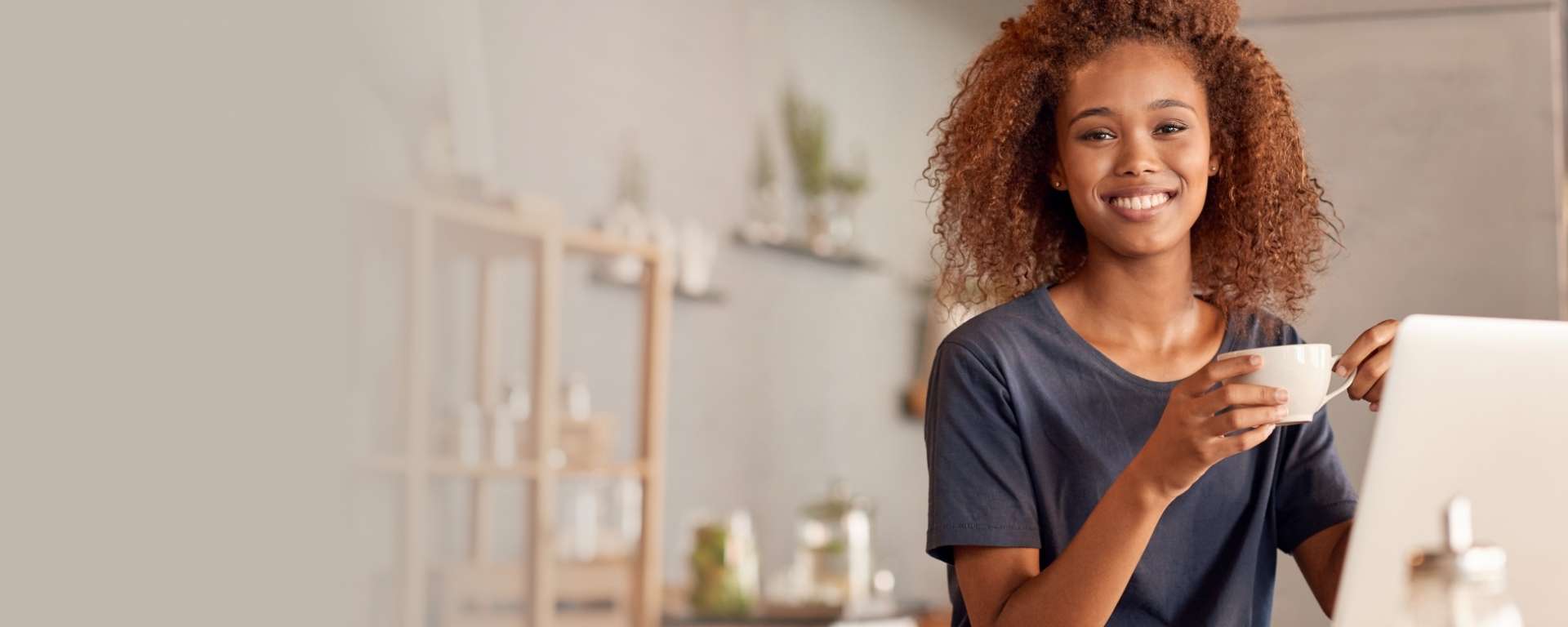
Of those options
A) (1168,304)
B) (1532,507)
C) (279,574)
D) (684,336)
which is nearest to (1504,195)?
(1168,304)

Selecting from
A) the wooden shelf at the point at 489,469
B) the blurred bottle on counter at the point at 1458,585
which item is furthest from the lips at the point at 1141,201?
the wooden shelf at the point at 489,469

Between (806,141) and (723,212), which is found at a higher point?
(806,141)

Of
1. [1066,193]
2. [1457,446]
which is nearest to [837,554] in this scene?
[1066,193]

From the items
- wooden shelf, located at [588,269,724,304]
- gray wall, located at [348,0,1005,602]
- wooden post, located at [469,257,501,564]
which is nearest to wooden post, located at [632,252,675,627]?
wooden post, located at [469,257,501,564]

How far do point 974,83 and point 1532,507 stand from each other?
0.67 m

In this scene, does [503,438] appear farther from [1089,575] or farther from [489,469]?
→ [1089,575]

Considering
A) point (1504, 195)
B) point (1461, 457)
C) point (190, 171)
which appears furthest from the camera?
point (1504, 195)

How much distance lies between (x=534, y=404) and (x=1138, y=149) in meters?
1.79

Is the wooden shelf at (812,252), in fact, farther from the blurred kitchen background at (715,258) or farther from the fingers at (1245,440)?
the fingers at (1245,440)

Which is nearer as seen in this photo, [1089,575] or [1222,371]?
[1222,371]

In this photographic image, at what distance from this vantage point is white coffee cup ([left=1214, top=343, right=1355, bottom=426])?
0.98 metres

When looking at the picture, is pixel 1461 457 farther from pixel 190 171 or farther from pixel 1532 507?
pixel 190 171

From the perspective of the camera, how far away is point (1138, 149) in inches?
48.4

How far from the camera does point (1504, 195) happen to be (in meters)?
1.75
